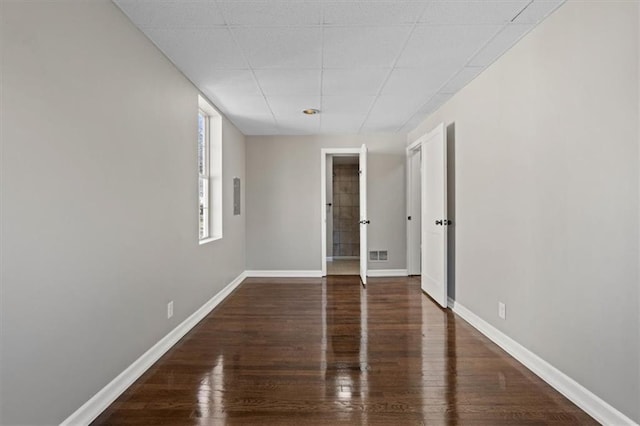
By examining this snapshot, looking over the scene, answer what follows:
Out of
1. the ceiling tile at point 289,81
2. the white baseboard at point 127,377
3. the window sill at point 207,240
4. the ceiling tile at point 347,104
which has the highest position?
the ceiling tile at point 347,104

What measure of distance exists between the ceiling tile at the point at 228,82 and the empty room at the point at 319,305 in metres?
0.03

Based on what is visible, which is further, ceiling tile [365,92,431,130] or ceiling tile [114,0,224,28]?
ceiling tile [365,92,431,130]

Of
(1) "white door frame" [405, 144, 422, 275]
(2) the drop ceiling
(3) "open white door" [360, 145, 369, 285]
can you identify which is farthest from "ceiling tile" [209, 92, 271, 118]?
(1) "white door frame" [405, 144, 422, 275]

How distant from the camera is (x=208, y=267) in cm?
388

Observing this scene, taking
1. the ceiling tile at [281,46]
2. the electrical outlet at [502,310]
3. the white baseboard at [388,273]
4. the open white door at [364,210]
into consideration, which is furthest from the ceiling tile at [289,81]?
the white baseboard at [388,273]

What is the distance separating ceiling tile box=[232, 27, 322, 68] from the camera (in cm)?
245

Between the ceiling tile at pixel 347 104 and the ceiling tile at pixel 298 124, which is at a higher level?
the ceiling tile at pixel 298 124

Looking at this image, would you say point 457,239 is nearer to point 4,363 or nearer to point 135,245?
point 135,245

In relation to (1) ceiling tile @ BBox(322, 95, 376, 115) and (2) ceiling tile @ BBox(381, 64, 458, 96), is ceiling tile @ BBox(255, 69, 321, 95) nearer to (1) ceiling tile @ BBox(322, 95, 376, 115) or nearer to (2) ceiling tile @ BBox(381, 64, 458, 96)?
(1) ceiling tile @ BBox(322, 95, 376, 115)

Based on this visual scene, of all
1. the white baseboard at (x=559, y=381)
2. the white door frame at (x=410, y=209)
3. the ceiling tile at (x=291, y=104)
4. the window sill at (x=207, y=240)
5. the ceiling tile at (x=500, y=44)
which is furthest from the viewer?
the white door frame at (x=410, y=209)

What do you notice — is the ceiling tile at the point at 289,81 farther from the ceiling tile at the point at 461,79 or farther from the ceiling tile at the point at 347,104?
the ceiling tile at the point at 461,79

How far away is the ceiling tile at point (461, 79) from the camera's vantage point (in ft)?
10.3

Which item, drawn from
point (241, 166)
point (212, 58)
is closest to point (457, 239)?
point (212, 58)

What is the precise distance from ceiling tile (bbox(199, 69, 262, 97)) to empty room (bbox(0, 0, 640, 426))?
3cm
